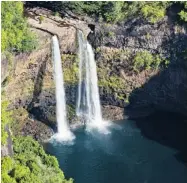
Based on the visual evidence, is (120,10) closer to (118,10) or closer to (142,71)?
(118,10)

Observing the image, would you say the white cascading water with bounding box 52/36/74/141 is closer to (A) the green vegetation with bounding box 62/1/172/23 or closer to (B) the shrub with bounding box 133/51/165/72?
(A) the green vegetation with bounding box 62/1/172/23

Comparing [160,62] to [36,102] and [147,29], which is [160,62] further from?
[36,102]

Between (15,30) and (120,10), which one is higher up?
(120,10)

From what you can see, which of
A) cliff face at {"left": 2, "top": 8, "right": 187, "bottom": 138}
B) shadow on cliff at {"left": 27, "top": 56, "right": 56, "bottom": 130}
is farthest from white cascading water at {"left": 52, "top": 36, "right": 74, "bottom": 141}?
shadow on cliff at {"left": 27, "top": 56, "right": 56, "bottom": 130}

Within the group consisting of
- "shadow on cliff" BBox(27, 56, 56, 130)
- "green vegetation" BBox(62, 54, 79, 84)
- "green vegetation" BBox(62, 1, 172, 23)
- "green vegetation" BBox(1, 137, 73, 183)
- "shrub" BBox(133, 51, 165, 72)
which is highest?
"green vegetation" BBox(62, 1, 172, 23)

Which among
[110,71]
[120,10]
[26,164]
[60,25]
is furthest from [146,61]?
[26,164]

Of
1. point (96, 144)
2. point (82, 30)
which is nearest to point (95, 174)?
point (96, 144)
